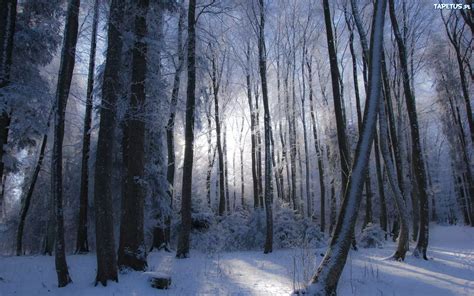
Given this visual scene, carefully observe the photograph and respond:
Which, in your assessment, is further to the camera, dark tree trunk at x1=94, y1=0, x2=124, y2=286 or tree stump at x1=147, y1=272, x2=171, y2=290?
dark tree trunk at x1=94, y1=0, x2=124, y2=286

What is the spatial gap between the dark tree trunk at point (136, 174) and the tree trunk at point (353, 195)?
4725 mm

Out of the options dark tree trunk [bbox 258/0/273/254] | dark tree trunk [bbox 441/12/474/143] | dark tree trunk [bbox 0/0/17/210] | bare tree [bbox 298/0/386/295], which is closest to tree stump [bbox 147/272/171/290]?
bare tree [bbox 298/0/386/295]

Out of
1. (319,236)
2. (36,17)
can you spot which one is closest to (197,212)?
(319,236)

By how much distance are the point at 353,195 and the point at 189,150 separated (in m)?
6.86

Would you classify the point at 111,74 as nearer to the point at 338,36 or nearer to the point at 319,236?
the point at 319,236

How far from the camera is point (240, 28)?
61.0ft

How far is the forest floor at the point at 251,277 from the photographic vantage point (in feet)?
25.0

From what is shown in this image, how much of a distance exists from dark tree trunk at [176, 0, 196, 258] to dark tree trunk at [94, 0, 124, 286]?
13.4ft

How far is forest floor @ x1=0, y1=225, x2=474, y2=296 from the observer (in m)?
7.61

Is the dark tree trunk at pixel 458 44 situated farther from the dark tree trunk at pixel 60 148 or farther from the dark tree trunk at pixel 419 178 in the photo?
the dark tree trunk at pixel 60 148

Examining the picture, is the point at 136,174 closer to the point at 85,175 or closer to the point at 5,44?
the point at 5,44

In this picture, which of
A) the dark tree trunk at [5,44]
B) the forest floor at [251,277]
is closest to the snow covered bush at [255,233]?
the forest floor at [251,277]

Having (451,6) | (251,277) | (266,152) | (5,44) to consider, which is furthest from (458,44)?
(5,44)

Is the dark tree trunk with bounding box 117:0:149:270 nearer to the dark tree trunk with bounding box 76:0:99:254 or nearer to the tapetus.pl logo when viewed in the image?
the dark tree trunk with bounding box 76:0:99:254
